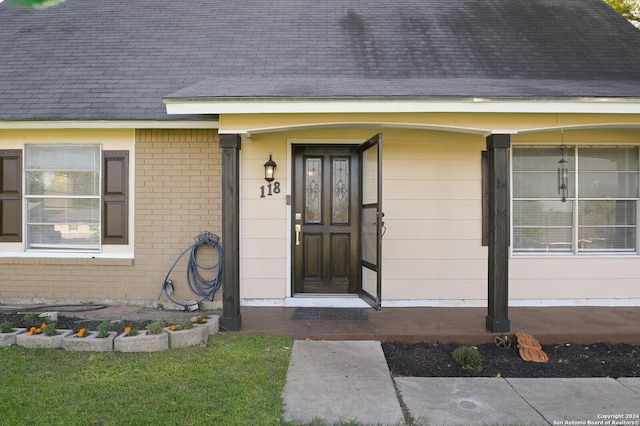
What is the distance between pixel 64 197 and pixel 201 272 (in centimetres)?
214

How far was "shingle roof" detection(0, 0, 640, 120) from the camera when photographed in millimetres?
5621

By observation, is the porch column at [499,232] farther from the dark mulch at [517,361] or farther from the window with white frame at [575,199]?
the window with white frame at [575,199]

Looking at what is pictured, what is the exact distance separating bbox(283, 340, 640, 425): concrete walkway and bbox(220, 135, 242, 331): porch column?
104 centimetres

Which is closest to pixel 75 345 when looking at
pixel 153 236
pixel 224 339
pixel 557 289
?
pixel 224 339

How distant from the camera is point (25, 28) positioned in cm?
772

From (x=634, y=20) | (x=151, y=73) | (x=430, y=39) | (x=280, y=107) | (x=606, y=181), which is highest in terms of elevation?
(x=634, y=20)

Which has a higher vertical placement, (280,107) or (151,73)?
(151,73)

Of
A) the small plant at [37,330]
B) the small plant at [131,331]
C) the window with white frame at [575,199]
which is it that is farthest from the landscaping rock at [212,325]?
the window with white frame at [575,199]

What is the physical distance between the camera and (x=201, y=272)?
599cm

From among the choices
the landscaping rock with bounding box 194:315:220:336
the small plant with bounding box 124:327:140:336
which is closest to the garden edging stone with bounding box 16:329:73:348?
the small plant with bounding box 124:327:140:336

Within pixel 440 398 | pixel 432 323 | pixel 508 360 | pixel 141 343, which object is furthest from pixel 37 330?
pixel 508 360

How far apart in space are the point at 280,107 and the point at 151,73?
9.41 ft

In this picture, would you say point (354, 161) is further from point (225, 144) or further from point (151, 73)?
point (151, 73)

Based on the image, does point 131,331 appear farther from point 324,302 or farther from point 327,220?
point 327,220
